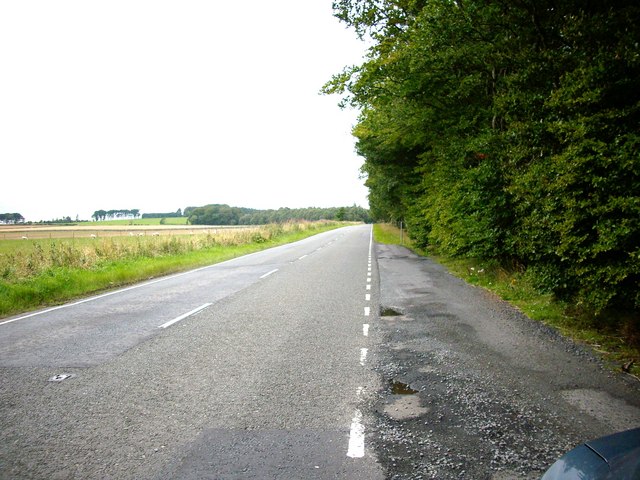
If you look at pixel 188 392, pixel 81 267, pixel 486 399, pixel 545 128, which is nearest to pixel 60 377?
pixel 188 392

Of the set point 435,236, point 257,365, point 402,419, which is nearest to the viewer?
point 402,419

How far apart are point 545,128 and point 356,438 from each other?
590 centimetres

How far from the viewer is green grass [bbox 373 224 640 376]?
5.37 meters

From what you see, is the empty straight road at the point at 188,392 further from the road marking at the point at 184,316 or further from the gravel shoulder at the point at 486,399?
the gravel shoulder at the point at 486,399

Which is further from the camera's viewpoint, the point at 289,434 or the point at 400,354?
the point at 400,354

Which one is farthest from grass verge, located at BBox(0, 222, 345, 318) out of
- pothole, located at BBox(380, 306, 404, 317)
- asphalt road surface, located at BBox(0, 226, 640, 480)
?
pothole, located at BBox(380, 306, 404, 317)

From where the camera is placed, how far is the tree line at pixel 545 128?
5.16 metres

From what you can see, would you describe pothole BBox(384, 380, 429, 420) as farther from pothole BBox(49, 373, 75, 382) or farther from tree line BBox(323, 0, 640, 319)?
pothole BBox(49, 373, 75, 382)

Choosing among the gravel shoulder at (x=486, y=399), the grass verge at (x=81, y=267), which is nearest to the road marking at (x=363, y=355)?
Result: the gravel shoulder at (x=486, y=399)

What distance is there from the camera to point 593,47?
6152 mm

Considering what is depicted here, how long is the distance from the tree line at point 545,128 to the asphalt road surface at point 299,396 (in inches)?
58.7

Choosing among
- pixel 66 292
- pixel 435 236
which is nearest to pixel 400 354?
pixel 66 292

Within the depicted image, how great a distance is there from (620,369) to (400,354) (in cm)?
277

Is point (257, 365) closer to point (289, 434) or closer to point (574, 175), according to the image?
point (289, 434)
